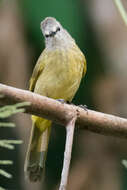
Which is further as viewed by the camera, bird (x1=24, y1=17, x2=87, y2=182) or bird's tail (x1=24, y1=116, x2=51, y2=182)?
bird (x1=24, y1=17, x2=87, y2=182)

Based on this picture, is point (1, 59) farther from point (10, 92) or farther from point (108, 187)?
point (10, 92)

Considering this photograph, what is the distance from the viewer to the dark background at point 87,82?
4.67 meters

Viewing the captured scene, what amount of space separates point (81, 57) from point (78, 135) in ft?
6.77

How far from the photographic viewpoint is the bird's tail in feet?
9.19

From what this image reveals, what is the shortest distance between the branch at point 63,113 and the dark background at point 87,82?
2321mm

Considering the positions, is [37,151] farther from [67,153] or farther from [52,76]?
[67,153]

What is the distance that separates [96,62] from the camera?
524 centimetres

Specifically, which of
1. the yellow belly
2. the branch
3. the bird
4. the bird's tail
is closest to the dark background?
the bird

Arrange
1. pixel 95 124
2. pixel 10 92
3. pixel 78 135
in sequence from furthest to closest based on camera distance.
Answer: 1. pixel 78 135
2. pixel 95 124
3. pixel 10 92

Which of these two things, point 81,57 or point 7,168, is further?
point 7,168

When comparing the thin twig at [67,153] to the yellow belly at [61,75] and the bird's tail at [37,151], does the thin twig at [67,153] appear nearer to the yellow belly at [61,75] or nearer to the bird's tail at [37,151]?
the bird's tail at [37,151]

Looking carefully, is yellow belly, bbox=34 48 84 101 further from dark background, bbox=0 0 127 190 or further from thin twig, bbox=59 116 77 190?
thin twig, bbox=59 116 77 190

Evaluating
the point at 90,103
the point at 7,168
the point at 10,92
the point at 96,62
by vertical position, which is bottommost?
the point at 7,168

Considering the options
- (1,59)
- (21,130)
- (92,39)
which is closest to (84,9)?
(92,39)
